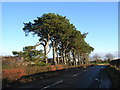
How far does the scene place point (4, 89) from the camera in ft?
55.4

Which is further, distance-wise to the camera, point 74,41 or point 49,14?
point 74,41

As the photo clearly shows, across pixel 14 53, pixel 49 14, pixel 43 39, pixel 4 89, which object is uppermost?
pixel 49 14

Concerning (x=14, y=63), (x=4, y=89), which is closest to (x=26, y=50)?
(x=14, y=63)

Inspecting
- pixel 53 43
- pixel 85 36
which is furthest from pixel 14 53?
pixel 85 36

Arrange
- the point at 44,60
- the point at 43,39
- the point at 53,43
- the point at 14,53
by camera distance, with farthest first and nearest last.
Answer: the point at 53,43 < the point at 43,39 < the point at 44,60 < the point at 14,53

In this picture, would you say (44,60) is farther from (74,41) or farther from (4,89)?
(4,89)

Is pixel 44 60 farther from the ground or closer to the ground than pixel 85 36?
closer to the ground

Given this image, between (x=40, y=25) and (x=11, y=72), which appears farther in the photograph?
(x=40, y=25)

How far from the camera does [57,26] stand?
175ft

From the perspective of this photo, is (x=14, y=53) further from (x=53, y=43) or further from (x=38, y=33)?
(x=53, y=43)

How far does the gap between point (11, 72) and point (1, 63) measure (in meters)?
8.00

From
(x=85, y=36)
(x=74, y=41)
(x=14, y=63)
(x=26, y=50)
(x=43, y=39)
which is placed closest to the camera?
(x=14, y=63)

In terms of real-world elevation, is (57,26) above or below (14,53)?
above

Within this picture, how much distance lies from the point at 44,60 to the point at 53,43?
8526mm
